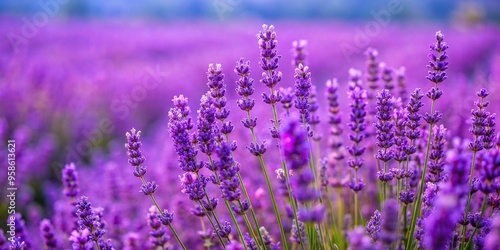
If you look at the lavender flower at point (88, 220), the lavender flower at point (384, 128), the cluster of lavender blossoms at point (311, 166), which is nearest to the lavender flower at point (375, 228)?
the cluster of lavender blossoms at point (311, 166)

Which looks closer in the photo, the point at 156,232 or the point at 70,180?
the point at 156,232

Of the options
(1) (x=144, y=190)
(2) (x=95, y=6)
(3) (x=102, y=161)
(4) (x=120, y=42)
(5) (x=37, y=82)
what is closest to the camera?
(1) (x=144, y=190)

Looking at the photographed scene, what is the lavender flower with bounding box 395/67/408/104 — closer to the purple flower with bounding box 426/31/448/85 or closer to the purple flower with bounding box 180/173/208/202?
the purple flower with bounding box 426/31/448/85

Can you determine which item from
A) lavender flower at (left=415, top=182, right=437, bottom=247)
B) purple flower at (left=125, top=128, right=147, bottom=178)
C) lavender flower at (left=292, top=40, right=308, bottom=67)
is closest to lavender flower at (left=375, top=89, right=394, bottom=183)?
lavender flower at (left=415, top=182, right=437, bottom=247)

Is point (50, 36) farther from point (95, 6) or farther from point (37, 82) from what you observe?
point (95, 6)

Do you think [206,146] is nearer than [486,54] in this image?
Yes

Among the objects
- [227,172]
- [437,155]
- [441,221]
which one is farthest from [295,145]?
[437,155]

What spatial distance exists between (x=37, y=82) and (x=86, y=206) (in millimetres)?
5638

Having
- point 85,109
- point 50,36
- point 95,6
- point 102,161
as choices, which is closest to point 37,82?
point 85,109

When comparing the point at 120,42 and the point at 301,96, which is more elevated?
the point at 120,42

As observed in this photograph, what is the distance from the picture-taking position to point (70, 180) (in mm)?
2150

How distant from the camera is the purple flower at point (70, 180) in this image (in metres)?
2.11

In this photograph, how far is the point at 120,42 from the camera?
15203 mm

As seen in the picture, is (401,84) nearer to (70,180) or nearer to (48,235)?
(70,180)
